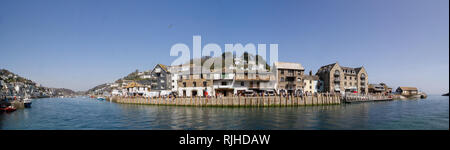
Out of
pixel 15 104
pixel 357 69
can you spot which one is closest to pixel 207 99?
pixel 15 104

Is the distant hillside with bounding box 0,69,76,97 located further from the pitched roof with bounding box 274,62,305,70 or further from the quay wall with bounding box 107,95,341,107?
the pitched roof with bounding box 274,62,305,70

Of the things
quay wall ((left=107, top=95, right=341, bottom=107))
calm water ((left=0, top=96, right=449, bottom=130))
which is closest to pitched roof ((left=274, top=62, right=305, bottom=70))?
quay wall ((left=107, top=95, right=341, bottom=107))

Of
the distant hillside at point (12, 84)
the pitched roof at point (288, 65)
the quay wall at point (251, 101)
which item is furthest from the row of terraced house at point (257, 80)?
the distant hillside at point (12, 84)

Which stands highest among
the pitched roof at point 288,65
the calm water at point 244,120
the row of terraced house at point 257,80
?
the pitched roof at point 288,65

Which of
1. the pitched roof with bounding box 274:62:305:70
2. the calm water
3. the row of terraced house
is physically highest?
the pitched roof with bounding box 274:62:305:70

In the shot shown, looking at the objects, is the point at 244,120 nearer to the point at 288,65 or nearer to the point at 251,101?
the point at 251,101

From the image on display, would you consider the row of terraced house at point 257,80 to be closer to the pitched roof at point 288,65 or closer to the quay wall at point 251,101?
the pitched roof at point 288,65

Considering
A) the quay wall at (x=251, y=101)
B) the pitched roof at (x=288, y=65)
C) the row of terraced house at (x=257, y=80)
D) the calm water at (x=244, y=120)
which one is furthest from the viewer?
the pitched roof at (x=288, y=65)

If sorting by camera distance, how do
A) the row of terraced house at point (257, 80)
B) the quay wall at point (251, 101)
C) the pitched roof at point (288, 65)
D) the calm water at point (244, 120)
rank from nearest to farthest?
the calm water at point (244, 120), the quay wall at point (251, 101), the row of terraced house at point (257, 80), the pitched roof at point (288, 65)

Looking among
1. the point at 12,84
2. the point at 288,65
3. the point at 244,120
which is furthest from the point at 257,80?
the point at 12,84

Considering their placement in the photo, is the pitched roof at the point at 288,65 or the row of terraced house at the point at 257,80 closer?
the row of terraced house at the point at 257,80
